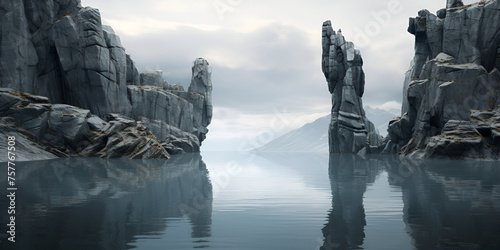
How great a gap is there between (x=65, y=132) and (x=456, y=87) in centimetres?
5678

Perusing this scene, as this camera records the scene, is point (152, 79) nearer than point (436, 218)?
No

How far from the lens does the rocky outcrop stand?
147ft

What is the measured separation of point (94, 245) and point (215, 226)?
3.37 metres

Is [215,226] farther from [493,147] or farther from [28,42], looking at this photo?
[28,42]

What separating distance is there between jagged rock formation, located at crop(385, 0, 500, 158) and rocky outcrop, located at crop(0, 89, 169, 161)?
41.6m

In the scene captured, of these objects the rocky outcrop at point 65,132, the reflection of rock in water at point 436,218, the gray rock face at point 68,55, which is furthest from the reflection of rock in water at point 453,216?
the gray rock face at point 68,55

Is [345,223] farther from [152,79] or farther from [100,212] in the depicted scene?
[152,79]

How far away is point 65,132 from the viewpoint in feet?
162

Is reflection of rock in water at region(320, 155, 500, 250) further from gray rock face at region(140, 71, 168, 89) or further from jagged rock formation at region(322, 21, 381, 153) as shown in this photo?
gray rock face at region(140, 71, 168, 89)

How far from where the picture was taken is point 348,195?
16.5m

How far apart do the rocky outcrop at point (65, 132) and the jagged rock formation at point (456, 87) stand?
1638 inches

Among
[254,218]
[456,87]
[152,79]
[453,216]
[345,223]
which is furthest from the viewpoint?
[152,79]

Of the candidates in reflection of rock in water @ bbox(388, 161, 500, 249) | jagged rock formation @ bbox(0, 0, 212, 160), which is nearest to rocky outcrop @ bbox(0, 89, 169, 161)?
jagged rock formation @ bbox(0, 0, 212, 160)

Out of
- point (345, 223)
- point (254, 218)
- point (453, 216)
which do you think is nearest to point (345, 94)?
point (453, 216)
